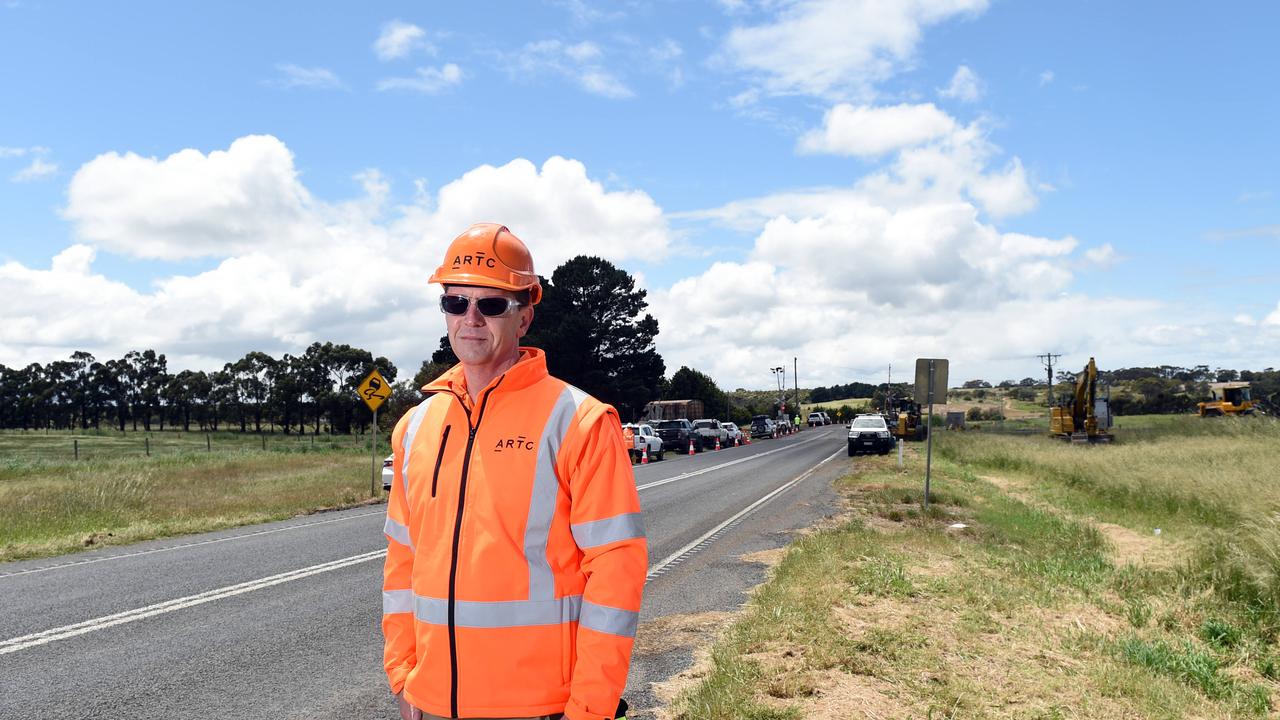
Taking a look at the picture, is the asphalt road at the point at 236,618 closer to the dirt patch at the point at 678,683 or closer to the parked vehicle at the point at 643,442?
the dirt patch at the point at 678,683

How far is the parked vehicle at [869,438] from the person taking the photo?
1515 inches

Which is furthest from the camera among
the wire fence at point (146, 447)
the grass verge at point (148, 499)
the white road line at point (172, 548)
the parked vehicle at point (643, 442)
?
the wire fence at point (146, 447)

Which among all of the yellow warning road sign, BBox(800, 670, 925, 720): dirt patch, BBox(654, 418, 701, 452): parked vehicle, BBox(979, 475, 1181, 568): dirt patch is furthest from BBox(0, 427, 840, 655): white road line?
BBox(654, 418, 701, 452): parked vehicle

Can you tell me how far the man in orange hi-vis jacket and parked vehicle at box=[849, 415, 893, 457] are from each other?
37.2 metres

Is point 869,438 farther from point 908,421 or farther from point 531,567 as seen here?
point 531,567

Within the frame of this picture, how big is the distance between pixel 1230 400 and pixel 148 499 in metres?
49.2

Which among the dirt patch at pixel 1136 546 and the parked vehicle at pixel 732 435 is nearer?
the dirt patch at pixel 1136 546

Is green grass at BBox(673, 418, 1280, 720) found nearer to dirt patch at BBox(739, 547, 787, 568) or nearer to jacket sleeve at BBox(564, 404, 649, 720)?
dirt patch at BBox(739, 547, 787, 568)

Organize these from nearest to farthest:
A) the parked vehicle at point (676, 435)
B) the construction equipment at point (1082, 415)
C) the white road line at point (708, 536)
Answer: the white road line at point (708, 536), the construction equipment at point (1082, 415), the parked vehicle at point (676, 435)

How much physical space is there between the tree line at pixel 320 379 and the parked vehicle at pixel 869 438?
18.3 meters

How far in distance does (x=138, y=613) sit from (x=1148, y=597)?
33.3 feet

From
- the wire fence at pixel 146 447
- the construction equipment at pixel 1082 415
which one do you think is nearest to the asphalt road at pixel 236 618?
the wire fence at pixel 146 447

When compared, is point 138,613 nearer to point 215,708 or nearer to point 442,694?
point 215,708

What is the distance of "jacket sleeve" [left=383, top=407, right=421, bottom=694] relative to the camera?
2.69m
